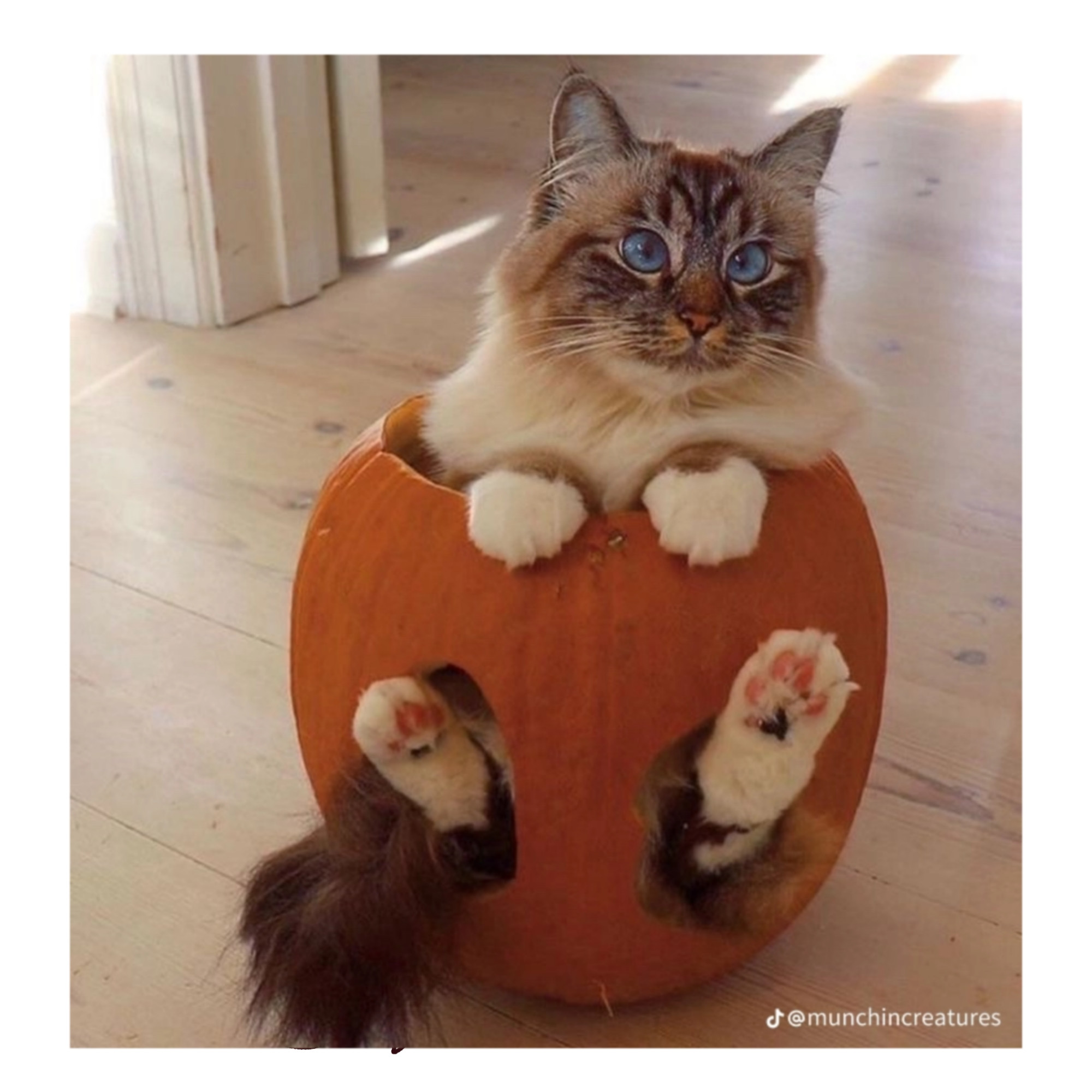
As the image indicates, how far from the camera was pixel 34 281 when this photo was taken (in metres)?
1.19

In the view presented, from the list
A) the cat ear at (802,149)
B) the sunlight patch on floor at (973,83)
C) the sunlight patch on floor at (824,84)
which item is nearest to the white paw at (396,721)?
the cat ear at (802,149)

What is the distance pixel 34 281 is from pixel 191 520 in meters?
0.67

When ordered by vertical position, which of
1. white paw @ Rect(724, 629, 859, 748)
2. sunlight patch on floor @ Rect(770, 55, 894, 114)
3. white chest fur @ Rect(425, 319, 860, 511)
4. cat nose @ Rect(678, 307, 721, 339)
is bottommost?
sunlight patch on floor @ Rect(770, 55, 894, 114)

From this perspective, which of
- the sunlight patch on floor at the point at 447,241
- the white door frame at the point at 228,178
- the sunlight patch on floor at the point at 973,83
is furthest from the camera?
the sunlight patch on floor at the point at 447,241

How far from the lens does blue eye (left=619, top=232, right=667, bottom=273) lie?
1.07 m

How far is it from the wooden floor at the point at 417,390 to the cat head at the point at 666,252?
0.12 metres

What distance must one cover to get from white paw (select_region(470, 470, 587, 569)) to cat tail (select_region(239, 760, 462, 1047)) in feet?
0.60

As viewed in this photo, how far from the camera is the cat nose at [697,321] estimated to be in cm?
104

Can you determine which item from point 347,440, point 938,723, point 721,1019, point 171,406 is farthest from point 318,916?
point 171,406

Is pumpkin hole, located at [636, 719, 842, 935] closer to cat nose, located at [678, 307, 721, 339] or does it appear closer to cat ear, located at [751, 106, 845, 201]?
cat nose, located at [678, 307, 721, 339]

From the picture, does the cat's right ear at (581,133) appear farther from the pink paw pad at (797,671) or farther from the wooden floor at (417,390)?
the pink paw pad at (797,671)

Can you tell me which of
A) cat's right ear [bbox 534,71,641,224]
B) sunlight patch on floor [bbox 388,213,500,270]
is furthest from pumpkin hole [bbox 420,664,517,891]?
sunlight patch on floor [bbox 388,213,500,270]

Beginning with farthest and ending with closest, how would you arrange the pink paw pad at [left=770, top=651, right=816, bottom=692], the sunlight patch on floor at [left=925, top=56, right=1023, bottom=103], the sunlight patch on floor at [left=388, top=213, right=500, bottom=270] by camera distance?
the sunlight patch on floor at [left=388, top=213, right=500, bottom=270]
the sunlight patch on floor at [left=925, top=56, right=1023, bottom=103]
the pink paw pad at [left=770, top=651, right=816, bottom=692]

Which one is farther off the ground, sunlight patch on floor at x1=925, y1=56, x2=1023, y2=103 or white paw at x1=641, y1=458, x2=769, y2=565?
white paw at x1=641, y1=458, x2=769, y2=565
